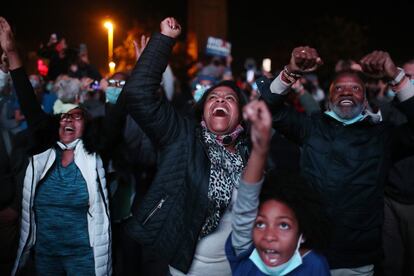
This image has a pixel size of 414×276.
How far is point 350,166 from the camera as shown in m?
3.04

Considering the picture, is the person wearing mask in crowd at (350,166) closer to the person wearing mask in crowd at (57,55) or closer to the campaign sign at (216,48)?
the person wearing mask in crowd at (57,55)

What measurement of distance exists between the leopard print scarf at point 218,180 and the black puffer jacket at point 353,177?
498 mm

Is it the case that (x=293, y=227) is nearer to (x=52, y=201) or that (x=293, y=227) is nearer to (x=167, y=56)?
(x=167, y=56)

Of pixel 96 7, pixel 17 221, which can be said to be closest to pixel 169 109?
pixel 17 221

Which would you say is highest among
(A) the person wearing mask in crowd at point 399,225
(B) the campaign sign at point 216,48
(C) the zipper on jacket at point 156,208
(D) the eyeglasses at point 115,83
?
(B) the campaign sign at point 216,48

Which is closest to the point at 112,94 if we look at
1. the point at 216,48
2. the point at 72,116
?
the point at 72,116

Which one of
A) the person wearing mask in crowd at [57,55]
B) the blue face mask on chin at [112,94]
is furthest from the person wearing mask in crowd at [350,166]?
the person wearing mask in crowd at [57,55]

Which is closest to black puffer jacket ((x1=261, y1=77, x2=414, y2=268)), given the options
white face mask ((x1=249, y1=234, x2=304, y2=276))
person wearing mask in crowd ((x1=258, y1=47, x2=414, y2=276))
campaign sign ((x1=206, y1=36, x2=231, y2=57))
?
person wearing mask in crowd ((x1=258, y1=47, x2=414, y2=276))

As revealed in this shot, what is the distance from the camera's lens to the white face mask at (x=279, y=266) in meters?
2.25

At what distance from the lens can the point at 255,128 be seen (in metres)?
1.94

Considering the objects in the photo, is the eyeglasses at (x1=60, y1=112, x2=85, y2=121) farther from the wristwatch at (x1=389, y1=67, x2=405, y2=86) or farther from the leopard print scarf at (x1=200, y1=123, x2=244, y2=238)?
the wristwatch at (x1=389, y1=67, x2=405, y2=86)

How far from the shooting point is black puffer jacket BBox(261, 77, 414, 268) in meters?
3.04

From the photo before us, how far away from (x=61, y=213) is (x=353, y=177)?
201 cm

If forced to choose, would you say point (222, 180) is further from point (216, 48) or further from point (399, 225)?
point (216, 48)
